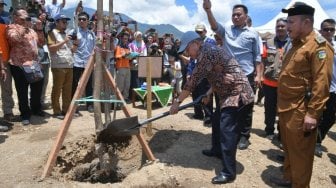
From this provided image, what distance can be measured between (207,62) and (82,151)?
8.47 ft

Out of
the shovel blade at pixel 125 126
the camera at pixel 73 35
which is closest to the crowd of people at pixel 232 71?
the camera at pixel 73 35

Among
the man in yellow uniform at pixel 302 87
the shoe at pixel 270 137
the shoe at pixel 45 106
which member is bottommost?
the shoe at pixel 270 137

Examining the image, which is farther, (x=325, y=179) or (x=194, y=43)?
(x=325, y=179)

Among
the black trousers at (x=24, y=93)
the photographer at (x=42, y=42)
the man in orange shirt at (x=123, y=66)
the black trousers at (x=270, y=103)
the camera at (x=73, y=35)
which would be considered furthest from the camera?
the man in orange shirt at (x=123, y=66)

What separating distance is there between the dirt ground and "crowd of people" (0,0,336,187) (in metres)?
0.24

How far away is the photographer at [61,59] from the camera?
288 inches

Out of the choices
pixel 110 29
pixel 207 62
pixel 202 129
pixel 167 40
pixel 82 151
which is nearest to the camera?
pixel 207 62

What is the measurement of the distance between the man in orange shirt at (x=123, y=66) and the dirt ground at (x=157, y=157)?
106 inches

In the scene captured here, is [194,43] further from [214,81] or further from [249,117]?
[249,117]

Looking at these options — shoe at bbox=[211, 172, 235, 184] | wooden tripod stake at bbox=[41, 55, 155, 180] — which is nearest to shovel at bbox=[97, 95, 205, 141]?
wooden tripod stake at bbox=[41, 55, 155, 180]

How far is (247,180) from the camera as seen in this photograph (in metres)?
4.65

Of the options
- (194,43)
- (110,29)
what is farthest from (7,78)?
(194,43)

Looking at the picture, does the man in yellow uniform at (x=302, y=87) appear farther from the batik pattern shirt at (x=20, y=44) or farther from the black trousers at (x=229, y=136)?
the batik pattern shirt at (x=20, y=44)

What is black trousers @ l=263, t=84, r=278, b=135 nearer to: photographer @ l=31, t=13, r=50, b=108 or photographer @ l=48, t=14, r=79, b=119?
photographer @ l=48, t=14, r=79, b=119
